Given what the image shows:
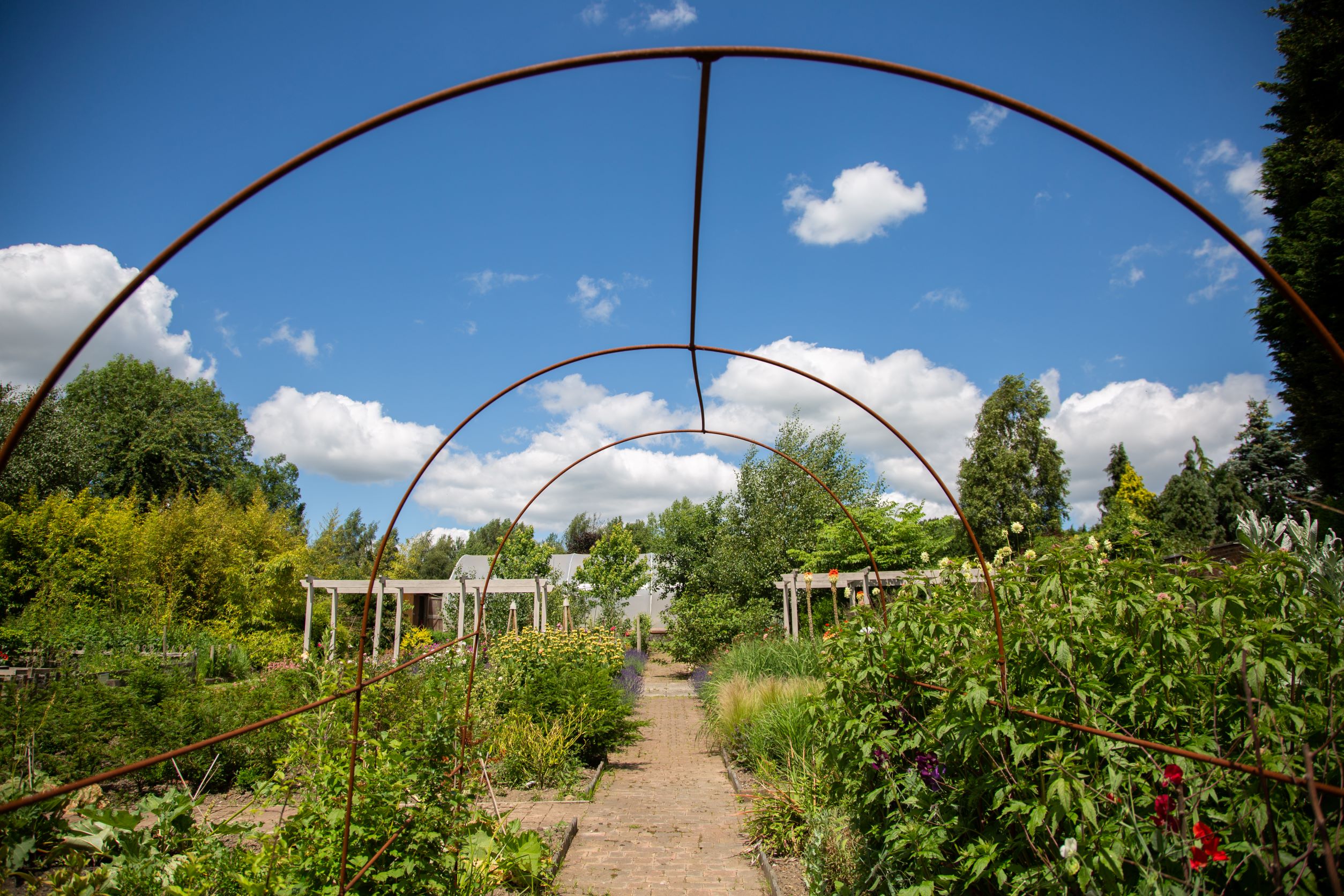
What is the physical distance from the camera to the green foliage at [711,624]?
15.0m

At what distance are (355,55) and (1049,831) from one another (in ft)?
12.0

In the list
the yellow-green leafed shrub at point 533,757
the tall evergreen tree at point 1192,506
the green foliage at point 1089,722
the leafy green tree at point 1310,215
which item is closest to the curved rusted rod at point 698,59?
the green foliage at point 1089,722

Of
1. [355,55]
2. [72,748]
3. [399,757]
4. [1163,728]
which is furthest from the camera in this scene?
[72,748]

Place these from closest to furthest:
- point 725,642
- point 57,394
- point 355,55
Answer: point 355,55, point 725,642, point 57,394

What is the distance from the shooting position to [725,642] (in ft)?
51.2

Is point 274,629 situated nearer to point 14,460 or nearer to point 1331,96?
point 14,460

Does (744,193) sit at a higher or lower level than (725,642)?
higher

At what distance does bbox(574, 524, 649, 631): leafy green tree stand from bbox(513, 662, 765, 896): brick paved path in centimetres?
1078

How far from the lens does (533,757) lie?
20.2ft

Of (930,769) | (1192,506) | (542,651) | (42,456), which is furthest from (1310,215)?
(42,456)

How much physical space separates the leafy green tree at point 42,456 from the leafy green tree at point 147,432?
564 centimetres

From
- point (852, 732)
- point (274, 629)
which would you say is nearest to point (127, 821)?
point (852, 732)

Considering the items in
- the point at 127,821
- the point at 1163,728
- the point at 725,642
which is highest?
the point at 1163,728

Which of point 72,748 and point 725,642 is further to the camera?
point 725,642
